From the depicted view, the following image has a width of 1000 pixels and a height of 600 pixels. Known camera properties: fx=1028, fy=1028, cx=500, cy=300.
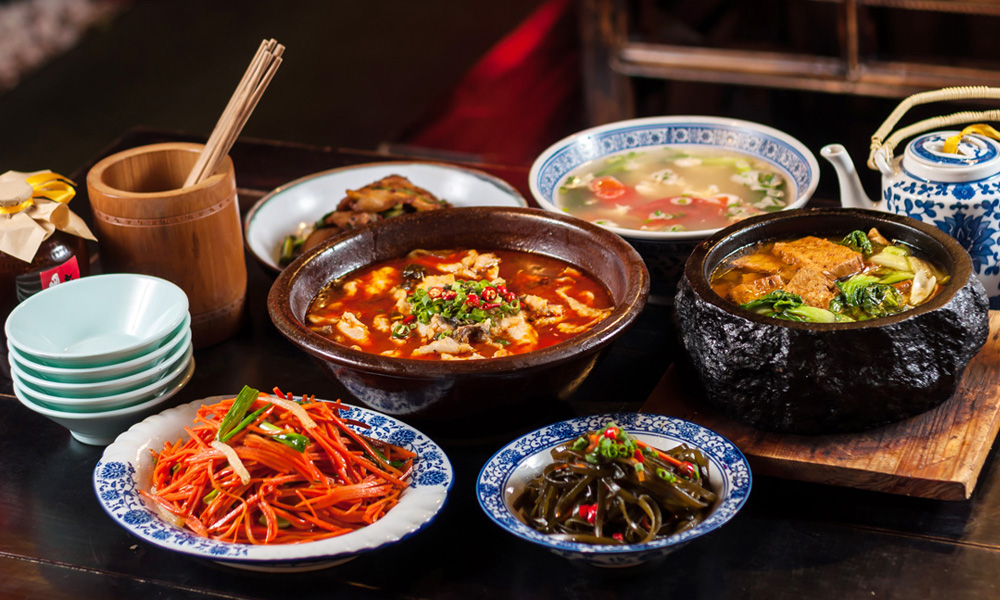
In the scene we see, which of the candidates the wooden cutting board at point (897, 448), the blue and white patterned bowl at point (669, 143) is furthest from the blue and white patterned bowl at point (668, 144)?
the wooden cutting board at point (897, 448)

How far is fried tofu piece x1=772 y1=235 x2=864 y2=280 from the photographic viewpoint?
213 cm

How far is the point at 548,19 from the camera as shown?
6082 mm

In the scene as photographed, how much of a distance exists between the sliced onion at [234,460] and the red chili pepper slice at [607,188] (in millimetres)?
1375

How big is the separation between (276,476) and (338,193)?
1.27 m

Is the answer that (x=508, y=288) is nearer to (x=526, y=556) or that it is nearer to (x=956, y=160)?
(x=526, y=556)

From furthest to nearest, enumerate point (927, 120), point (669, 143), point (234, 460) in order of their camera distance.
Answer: point (669, 143) < point (927, 120) < point (234, 460)

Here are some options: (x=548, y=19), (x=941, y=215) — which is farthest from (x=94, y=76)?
(x=941, y=215)

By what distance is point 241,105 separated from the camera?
234 cm

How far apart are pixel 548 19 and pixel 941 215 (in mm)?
4059

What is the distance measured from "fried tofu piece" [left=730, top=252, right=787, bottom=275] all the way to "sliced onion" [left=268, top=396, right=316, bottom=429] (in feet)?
3.17

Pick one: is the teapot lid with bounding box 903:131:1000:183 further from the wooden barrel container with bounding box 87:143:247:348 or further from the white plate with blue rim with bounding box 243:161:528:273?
the wooden barrel container with bounding box 87:143:247:348

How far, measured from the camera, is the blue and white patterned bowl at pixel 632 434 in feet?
5.44

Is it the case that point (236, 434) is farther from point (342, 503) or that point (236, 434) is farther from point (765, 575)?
point (765, 575)

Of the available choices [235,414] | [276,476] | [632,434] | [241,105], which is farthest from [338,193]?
[632,434]
